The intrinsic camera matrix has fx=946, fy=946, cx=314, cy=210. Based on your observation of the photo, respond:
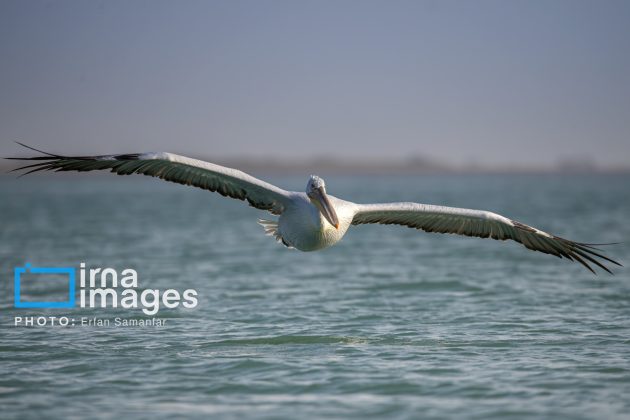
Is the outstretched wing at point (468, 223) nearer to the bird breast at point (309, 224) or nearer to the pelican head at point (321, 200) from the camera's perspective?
the bird breast at point (309, 224)

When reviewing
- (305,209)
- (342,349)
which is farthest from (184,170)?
(342,349)

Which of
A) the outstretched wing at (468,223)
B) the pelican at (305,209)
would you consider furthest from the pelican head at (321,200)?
the outstretched wing at (468,223)

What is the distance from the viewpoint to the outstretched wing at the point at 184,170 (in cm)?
1179

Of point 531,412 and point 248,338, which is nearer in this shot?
point 531,412

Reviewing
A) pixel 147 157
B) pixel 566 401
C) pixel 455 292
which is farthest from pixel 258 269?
pixel 566 401

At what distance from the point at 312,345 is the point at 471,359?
2.20 meters

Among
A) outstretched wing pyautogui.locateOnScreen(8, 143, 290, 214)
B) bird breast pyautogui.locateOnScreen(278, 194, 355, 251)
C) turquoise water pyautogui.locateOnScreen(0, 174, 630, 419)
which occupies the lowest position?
turquoise water pyautogui.locateOnScreen(0, 174, 630, 419)

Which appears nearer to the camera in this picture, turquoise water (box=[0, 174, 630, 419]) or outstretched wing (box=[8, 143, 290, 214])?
turquoise water (box=[0, 174, 630, 419])

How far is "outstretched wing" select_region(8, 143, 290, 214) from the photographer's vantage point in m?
11.8

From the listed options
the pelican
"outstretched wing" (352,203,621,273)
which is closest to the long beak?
the pelican

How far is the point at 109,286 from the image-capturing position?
806 inches

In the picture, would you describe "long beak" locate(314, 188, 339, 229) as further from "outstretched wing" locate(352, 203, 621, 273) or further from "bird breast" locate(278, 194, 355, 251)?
"outstretched wing" locate(352, 203, 621, 273)

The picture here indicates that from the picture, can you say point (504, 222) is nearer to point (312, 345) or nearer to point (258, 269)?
point (312, 345)

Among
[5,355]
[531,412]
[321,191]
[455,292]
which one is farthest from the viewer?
[455,292]
